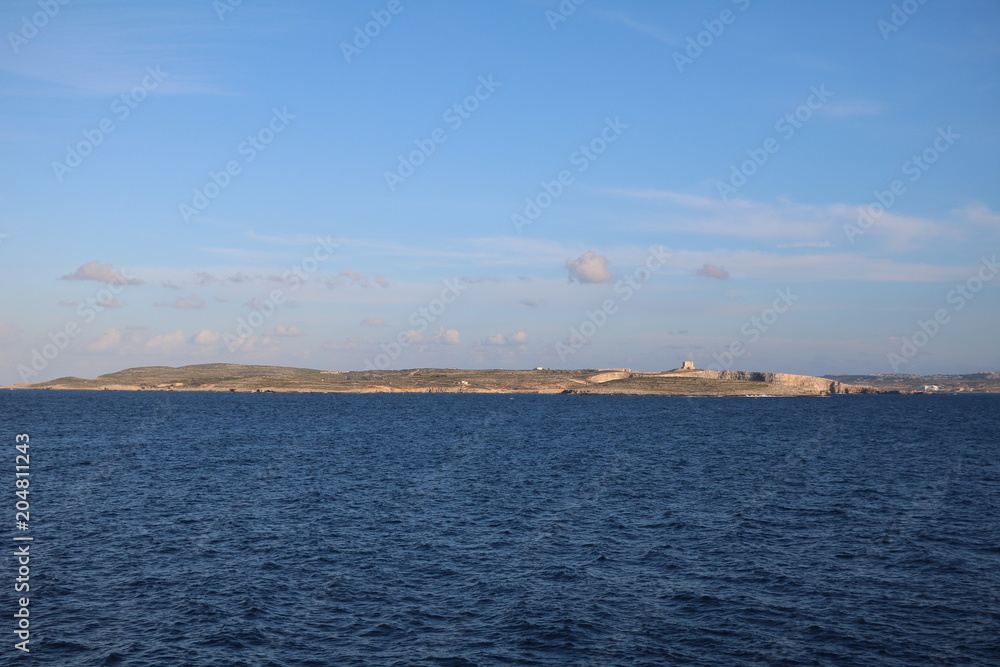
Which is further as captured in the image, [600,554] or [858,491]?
[858,491]

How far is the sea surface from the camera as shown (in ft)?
115

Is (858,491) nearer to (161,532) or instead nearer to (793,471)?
(793,471)

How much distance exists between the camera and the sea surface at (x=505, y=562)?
1380 inches

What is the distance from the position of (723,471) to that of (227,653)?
72368 mm

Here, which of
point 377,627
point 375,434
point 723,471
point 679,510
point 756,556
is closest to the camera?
point 377,627

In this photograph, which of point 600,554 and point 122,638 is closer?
point 122,638

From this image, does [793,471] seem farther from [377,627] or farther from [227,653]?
[227,653]

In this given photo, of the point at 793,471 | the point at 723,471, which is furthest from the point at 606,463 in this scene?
the point at 793,471

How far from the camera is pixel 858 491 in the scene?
77.8m

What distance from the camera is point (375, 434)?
149 meters

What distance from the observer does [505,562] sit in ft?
161

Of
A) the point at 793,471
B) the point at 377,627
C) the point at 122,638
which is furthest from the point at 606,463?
the point at 122,638

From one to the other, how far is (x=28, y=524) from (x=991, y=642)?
6495 cm

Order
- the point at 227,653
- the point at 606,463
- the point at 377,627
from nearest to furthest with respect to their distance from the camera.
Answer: the point at 227,653 → the point at 377,627 → the point at 606,463
